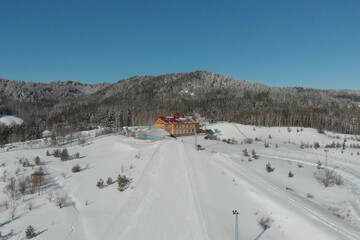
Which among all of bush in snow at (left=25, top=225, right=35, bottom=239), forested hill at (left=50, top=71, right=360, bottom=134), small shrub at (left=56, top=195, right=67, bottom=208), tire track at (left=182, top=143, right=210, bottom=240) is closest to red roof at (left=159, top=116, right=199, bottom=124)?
tire track at (left=182, top=143, right=210, bottom=240)

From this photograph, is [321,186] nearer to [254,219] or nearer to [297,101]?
[254,219]

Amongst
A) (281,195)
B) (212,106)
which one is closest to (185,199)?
(281,195)

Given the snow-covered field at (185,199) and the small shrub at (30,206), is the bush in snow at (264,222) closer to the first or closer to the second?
the snow-covered field at (185,199)

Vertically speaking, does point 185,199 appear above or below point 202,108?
below

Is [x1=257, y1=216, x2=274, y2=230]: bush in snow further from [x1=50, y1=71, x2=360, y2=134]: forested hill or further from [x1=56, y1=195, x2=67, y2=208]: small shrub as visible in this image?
[x1=50, y1=71, x2=360, y2=134]: forested hill

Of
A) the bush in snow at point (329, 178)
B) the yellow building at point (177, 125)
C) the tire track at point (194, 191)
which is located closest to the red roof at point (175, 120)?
the yellow building at point (177, 125)

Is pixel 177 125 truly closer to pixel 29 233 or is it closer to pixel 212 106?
pixel 29 233
